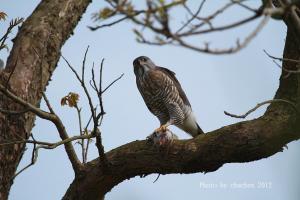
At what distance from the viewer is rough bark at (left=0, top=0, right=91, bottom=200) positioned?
5.52 metres

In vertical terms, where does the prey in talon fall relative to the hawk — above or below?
below

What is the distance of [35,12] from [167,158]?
2.55 meters

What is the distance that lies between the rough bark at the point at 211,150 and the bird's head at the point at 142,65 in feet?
8.21

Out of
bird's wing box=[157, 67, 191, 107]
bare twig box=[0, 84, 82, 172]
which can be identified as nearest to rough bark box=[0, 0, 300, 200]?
bare twig box=[0, 84, 82, 172]

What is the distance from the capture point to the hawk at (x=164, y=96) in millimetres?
7527

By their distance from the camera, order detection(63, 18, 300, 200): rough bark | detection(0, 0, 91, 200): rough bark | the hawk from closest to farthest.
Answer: detection(63, 18, 300, 200): rough bark, detection(0, 0, 91, 200): rough bark, the hawk

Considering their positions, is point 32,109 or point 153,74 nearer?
point 32,109

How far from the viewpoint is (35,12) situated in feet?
21.6

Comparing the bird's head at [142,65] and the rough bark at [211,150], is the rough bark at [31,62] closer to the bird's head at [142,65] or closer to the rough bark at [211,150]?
the rough bark at [211,150]

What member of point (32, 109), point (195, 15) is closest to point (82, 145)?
point (32, 109)

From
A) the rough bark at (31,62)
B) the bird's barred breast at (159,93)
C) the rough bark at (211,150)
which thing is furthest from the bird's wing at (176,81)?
the rough bark at (211,150)

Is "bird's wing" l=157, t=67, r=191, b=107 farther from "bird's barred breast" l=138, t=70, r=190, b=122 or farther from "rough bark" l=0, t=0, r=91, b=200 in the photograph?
"rough bark" l=0, t=0, r=91, b=200

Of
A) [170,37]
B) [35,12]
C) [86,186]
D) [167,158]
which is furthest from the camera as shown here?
[35,12]

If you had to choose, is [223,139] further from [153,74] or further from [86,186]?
[153,74]
